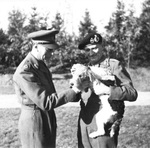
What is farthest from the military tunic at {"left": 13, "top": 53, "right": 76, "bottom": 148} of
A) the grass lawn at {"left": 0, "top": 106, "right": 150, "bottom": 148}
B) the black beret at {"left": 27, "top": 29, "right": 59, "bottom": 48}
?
the grass lawn at {"left": 0, "top": 106, "right": 150, "bottom": 148}

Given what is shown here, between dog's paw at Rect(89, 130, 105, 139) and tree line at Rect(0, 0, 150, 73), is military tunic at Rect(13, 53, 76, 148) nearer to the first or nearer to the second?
dog's paw at Rect(89, 130, 105, 139)

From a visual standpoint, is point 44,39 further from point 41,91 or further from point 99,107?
point 99,107

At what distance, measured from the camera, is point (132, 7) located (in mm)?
14727

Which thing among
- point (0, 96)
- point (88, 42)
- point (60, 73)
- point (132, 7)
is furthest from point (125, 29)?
point (88, 42)

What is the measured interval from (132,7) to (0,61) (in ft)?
31.4

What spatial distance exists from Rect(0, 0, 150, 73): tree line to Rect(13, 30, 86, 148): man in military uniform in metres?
10.1

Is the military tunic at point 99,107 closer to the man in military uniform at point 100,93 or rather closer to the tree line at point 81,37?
the man in military uniform at point 100,93

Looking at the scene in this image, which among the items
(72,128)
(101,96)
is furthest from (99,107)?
(72,128)

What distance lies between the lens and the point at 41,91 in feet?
7.68

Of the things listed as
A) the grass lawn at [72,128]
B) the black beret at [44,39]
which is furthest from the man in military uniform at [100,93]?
the grass lawn at [72,128]

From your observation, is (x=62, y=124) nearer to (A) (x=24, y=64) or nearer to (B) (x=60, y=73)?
(A) (x=24, y=64)

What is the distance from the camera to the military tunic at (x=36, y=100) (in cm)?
232

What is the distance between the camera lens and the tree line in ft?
44.6

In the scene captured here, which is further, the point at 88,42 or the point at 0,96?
the point at 0,96
